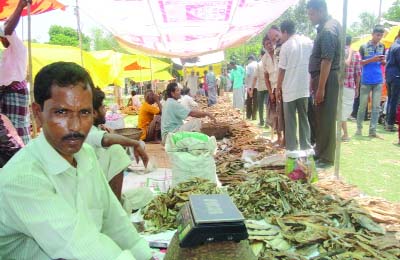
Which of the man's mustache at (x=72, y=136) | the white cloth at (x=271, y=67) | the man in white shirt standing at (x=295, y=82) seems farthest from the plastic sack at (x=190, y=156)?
the white cloth at (x=271, y=67)

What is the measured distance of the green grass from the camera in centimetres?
430

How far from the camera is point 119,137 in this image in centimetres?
313

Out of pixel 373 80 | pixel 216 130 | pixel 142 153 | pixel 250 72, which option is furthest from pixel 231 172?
pixel 250 72

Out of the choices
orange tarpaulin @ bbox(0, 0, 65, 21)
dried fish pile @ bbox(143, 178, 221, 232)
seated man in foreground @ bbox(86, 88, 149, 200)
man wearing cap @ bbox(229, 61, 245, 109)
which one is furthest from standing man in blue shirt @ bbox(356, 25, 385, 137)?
man wearing cap @ bbox(229, 61, 245, 109)

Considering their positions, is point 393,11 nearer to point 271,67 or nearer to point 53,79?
point 271,67

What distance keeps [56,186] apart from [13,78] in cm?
247

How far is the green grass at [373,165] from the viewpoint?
14.1ft

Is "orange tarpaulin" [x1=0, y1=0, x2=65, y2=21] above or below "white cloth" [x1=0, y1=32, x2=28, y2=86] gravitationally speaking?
above

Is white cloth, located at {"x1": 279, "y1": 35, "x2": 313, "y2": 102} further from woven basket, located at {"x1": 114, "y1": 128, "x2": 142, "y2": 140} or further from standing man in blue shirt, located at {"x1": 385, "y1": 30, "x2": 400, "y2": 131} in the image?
standing man in blue shirt, located at {"x1": 385, "y1": 30, "x2": 400, "y2": 131}

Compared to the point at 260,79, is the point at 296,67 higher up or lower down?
higher up

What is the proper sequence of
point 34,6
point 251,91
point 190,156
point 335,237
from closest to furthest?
point 335,237 → point 190,156 → point 34,6 → point 251,91

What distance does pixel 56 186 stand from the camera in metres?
1.40

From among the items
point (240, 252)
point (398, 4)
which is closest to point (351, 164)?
point (240, 252)

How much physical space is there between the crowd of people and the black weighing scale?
29 cm
